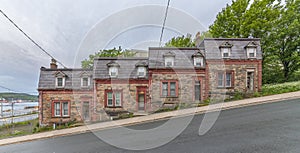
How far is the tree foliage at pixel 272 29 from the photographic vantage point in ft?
56.7

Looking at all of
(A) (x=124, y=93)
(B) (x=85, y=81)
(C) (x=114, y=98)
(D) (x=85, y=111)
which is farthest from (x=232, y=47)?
(D) (x=85, y=111)

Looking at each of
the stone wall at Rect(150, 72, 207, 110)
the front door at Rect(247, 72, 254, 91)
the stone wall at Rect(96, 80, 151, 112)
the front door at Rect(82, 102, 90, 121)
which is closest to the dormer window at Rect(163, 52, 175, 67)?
the stone wall at Rect(150, 72, 207, 110)

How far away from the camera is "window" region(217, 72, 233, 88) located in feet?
46.1

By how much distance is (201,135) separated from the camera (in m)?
6.08

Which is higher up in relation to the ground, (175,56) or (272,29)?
(272,29)

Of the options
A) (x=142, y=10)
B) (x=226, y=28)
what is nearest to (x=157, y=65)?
(x=142, y=10)

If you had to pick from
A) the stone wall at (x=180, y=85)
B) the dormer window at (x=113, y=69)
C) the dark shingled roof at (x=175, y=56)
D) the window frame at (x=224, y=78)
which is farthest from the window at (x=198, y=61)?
the dormer window at (x=113, y=69)

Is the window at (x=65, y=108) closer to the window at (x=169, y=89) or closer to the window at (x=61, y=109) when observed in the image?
the window at (x=61, y=109)

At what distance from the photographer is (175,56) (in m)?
14.3

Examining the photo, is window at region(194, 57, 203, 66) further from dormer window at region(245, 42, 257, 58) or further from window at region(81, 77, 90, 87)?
window at region(81, 77, 90, 87)

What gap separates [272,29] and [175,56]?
12.7m

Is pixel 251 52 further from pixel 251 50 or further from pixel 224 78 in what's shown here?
pixel 224 78

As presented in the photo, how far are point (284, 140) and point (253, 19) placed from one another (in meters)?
A: 17.5

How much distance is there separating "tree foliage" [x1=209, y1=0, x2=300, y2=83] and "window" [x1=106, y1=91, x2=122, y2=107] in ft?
52.8
